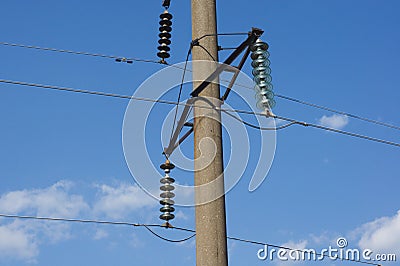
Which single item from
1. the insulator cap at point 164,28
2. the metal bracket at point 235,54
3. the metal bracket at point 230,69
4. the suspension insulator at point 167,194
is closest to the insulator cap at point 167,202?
the suspension insulator at point 167,194

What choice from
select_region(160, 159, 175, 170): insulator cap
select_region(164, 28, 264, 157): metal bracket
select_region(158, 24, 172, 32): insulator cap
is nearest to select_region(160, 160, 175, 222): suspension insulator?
select_region(160, 159, 175, 170): insulator cap

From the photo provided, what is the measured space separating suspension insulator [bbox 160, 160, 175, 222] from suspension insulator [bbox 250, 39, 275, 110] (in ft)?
5.85

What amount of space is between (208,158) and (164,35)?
3.09 m

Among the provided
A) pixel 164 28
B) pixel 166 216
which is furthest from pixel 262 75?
pixel 164 28

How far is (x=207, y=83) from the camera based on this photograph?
7.17 meters

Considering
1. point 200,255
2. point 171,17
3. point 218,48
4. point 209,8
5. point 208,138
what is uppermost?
point 171,17

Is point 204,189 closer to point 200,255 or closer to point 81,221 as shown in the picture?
point 200,255

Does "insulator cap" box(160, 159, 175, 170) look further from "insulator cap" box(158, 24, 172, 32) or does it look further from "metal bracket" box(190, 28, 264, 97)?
"insulator cap" box(158, 24, 172, 32)

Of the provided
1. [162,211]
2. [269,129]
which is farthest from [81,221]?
[269,129]

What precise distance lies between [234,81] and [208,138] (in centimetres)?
92

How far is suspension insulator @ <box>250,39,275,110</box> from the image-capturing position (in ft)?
24.2

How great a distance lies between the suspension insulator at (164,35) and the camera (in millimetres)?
9196

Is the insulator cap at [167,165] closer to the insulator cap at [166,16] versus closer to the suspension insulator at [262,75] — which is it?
the suspension insulator at [262,75]

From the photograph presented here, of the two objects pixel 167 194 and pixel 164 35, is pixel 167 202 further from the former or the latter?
pixel 164 35
